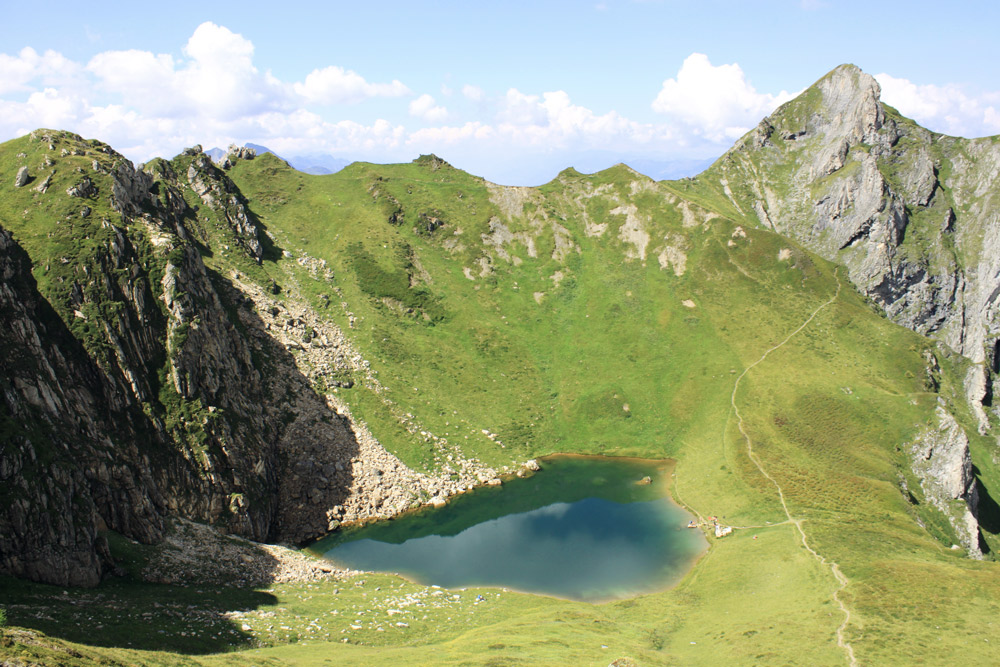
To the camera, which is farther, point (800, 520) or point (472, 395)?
point (472, 395)

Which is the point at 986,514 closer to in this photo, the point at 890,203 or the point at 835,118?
the point at 890,203

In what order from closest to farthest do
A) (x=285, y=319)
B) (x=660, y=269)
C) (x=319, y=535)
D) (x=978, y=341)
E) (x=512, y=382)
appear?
(x=319, y=535) → (x=285, y=319) → (x=512, y=382) → (x=660, y=269) → (x=978, y=341)

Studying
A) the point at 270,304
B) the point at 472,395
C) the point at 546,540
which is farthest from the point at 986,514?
the point at 270,304

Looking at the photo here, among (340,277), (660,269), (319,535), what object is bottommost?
(319,535)

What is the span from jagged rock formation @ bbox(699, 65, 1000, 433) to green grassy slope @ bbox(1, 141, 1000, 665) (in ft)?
104

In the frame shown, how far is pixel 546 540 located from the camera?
229 ft

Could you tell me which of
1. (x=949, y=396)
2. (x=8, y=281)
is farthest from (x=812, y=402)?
(x=8, y=281)

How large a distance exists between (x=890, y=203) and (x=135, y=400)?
170259mm

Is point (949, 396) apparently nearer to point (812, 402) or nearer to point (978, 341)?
point (812, 402)

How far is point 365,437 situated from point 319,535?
16138mm

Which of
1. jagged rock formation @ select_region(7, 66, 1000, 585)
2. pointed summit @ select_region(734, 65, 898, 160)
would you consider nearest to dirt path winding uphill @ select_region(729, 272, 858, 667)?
jagged rock formation @ select_region(7, 66, 1000, 585)

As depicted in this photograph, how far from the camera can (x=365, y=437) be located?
8225 centimetres

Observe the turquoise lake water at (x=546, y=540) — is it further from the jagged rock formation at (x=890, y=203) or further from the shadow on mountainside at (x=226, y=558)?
the jagged rock formation at (x=890, y=203)

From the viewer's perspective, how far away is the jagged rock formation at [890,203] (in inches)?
5423
